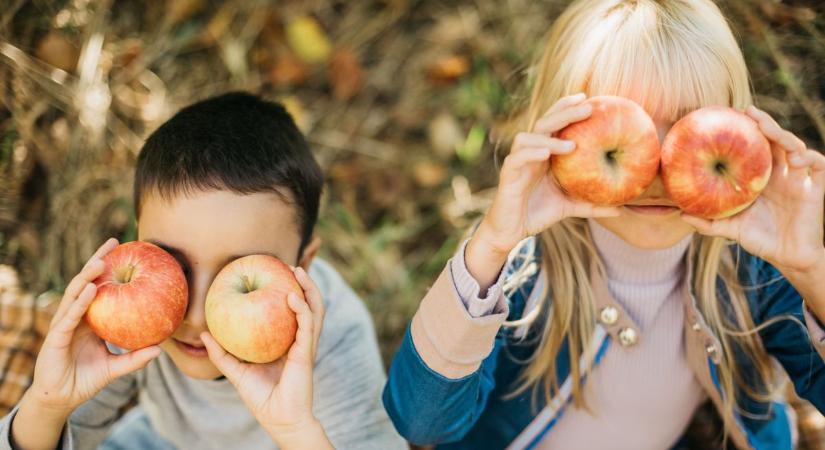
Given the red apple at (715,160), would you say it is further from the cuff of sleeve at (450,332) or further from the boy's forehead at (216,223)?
the boy's forehead at (216,223)

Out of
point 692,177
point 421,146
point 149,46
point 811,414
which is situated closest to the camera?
point 692,177

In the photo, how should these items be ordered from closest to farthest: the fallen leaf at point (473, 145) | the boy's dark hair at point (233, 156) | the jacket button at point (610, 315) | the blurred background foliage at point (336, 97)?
the boy's dark hair at point (233, 156), the jacket button at point (610, 315), the blurred background foliage at point (336, 97), the fallen leaf at point (473, 145)

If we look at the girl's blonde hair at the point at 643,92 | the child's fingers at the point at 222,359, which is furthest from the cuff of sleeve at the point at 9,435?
the girl's blonde hair at the point at 643,92

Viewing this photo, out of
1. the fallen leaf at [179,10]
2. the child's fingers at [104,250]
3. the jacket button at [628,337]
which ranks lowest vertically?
the jacket button at [628,337]

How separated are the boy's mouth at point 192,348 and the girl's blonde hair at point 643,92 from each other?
68 centimetres

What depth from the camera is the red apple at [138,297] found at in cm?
129

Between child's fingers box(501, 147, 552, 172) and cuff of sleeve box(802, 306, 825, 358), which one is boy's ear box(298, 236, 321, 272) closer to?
child's fingers box(501, 147, 552, 172)

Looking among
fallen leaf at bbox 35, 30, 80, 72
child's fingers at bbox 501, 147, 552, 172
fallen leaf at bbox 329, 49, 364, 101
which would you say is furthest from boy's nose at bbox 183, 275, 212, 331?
fallen leaf at bbox 329, 49, 364, 101

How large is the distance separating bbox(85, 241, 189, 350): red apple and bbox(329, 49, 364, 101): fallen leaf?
5.38 feet

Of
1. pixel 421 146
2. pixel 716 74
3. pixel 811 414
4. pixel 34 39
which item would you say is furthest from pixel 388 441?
pixel 34 39

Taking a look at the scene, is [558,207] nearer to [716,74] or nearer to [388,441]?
[716,74]

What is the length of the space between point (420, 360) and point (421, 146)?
5.14ft

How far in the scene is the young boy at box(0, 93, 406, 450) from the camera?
1355 mm

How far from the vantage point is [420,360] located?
140 cm
